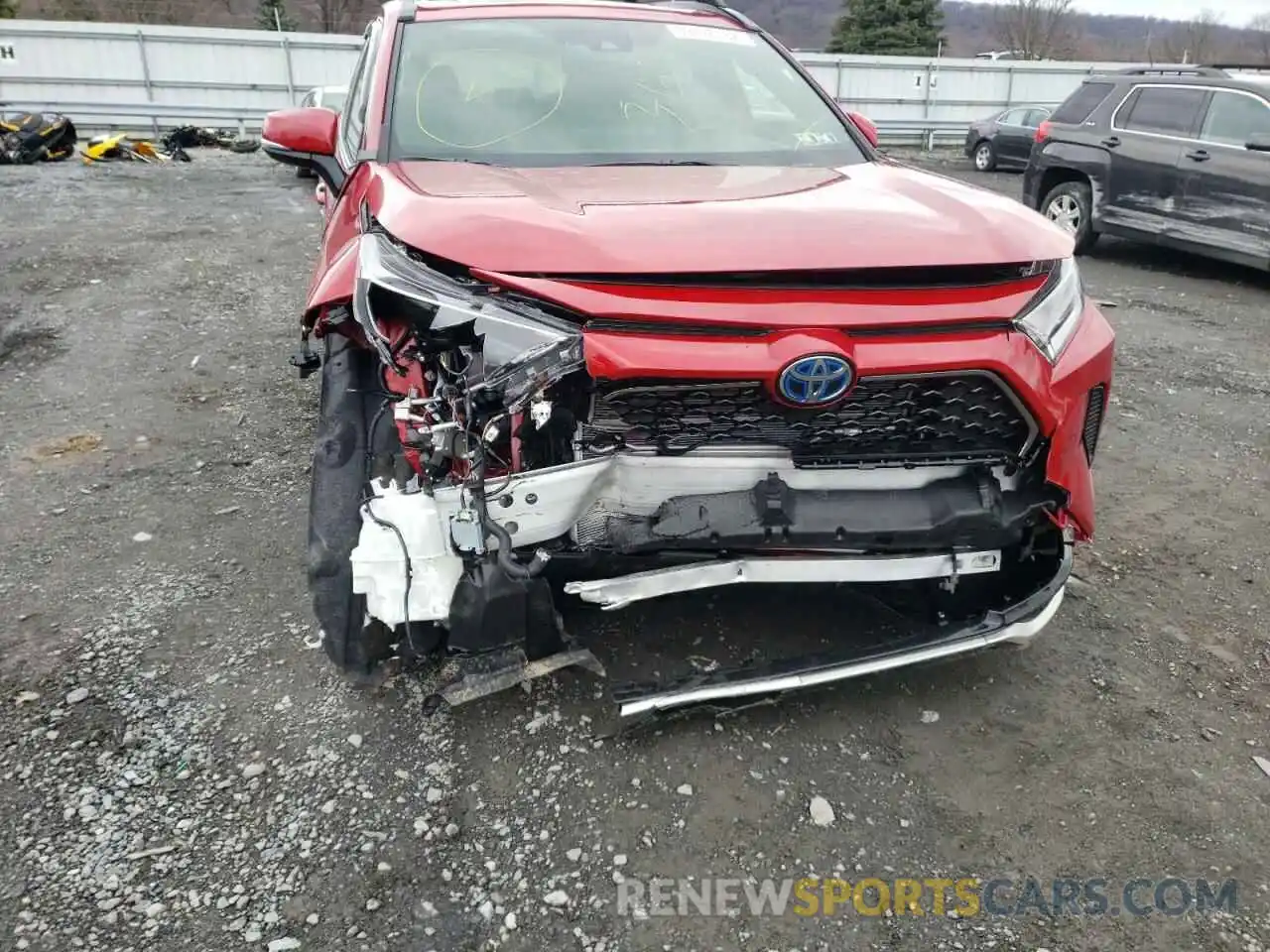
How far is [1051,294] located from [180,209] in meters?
10.2

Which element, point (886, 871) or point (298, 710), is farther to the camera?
point (298, 710)

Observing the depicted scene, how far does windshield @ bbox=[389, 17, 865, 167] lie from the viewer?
10.3 feet

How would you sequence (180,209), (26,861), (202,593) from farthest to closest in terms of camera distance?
(180,209) < (202,593) < (26,861)

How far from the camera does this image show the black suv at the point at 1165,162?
307 inches

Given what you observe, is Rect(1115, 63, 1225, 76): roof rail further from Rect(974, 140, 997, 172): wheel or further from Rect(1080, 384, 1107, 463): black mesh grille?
Rect(974, 140, 997, 172): wheel

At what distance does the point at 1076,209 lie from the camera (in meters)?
9.24

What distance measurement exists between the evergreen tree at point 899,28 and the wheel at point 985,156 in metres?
20.1

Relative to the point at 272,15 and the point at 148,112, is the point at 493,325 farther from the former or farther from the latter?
the point at 272,15

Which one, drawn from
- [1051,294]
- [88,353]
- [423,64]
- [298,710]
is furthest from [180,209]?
[1051,294]

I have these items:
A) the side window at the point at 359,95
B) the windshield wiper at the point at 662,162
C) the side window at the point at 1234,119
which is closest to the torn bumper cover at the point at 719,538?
the windshield wiper at the point at 662,162

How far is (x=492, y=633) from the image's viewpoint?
234 cm

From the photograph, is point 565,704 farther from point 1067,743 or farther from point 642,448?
point 1067,743

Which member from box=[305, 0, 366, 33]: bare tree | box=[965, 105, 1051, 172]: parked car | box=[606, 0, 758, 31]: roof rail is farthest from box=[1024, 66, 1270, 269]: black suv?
box=[305, 0, 366, 33]: bare tree

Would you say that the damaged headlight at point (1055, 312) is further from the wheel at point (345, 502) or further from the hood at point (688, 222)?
the wheel at point (345, 502)
